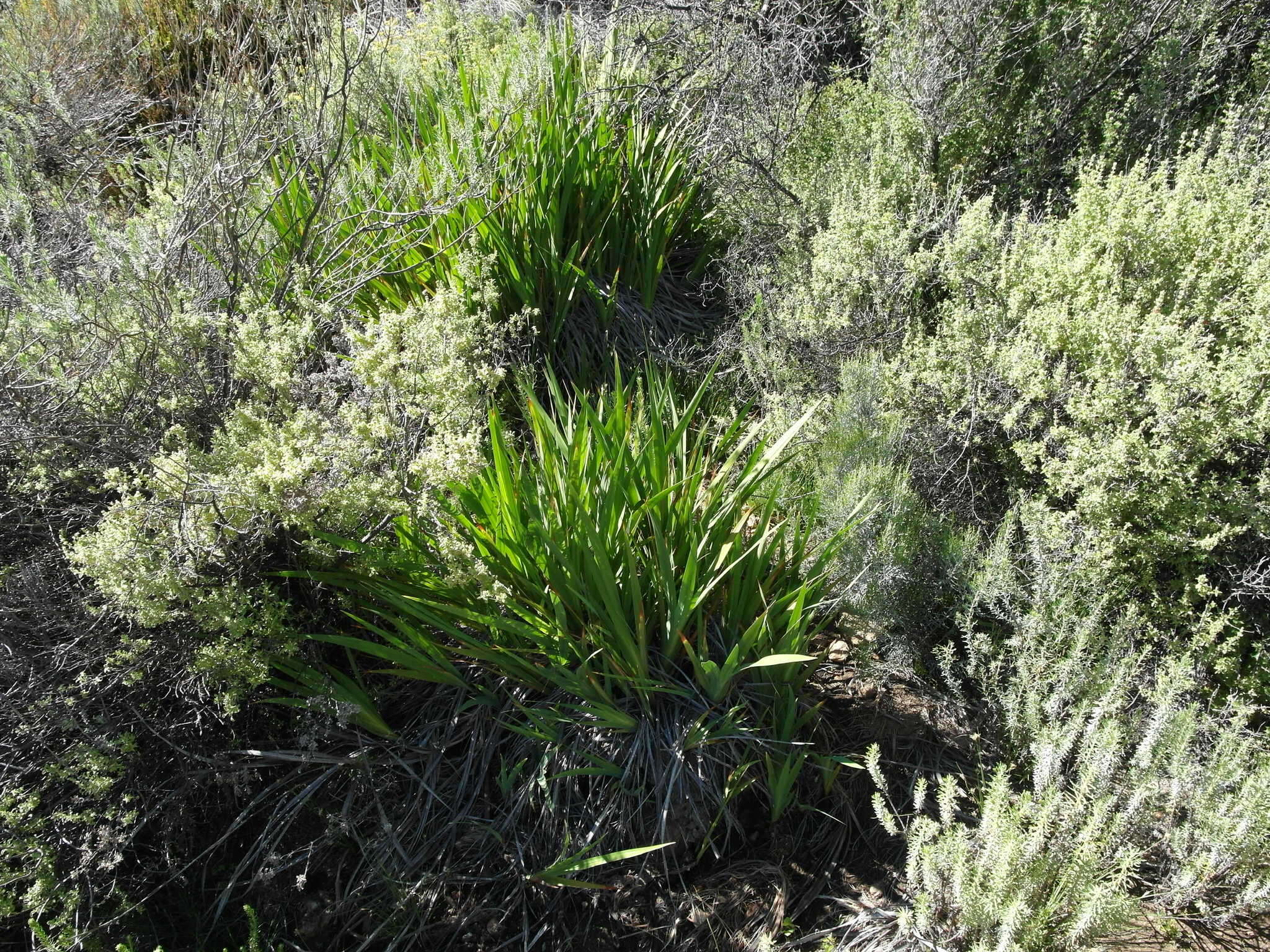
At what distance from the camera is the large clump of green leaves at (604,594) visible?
2.21m

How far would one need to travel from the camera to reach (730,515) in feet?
8.04

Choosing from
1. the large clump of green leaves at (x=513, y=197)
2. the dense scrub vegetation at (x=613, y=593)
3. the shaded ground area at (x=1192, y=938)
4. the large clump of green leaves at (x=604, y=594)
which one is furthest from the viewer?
the large clump of green leaves at (x=513, y=197)

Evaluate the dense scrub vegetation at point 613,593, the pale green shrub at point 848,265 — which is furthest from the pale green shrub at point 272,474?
the pale green shrub at point 848,265

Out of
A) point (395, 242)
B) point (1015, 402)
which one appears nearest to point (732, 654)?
point (1015, 402)

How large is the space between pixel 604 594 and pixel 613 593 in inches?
1.0

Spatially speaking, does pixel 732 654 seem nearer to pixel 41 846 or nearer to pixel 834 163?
pixel 41 846

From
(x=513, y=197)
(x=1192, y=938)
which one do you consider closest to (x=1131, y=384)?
(x=1192, y=938)

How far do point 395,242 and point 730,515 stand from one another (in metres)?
2.05

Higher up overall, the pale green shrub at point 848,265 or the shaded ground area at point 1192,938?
the pale green shrub at point 848,265

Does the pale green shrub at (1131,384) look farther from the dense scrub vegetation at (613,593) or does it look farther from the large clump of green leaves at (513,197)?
the large clump of green leaves at (513,197)

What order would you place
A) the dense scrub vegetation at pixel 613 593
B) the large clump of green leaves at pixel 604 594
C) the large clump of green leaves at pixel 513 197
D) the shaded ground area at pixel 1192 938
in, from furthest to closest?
the large clump of green leaves at pixel 513 197, the large clump of green leaves at pixel 604 594, the dense scrub vegetation at pixel 613 593, the shaded ground area at pixel 1192 938

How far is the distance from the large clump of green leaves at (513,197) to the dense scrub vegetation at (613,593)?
0.09 meters

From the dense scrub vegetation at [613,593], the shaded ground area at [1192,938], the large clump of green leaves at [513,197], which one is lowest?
the shaded ground area at [1192,938]

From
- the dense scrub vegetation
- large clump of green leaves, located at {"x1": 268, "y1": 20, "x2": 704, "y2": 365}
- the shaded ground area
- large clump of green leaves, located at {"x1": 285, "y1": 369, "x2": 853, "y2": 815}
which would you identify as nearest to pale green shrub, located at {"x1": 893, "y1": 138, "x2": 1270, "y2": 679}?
the dense scrub vegetation
